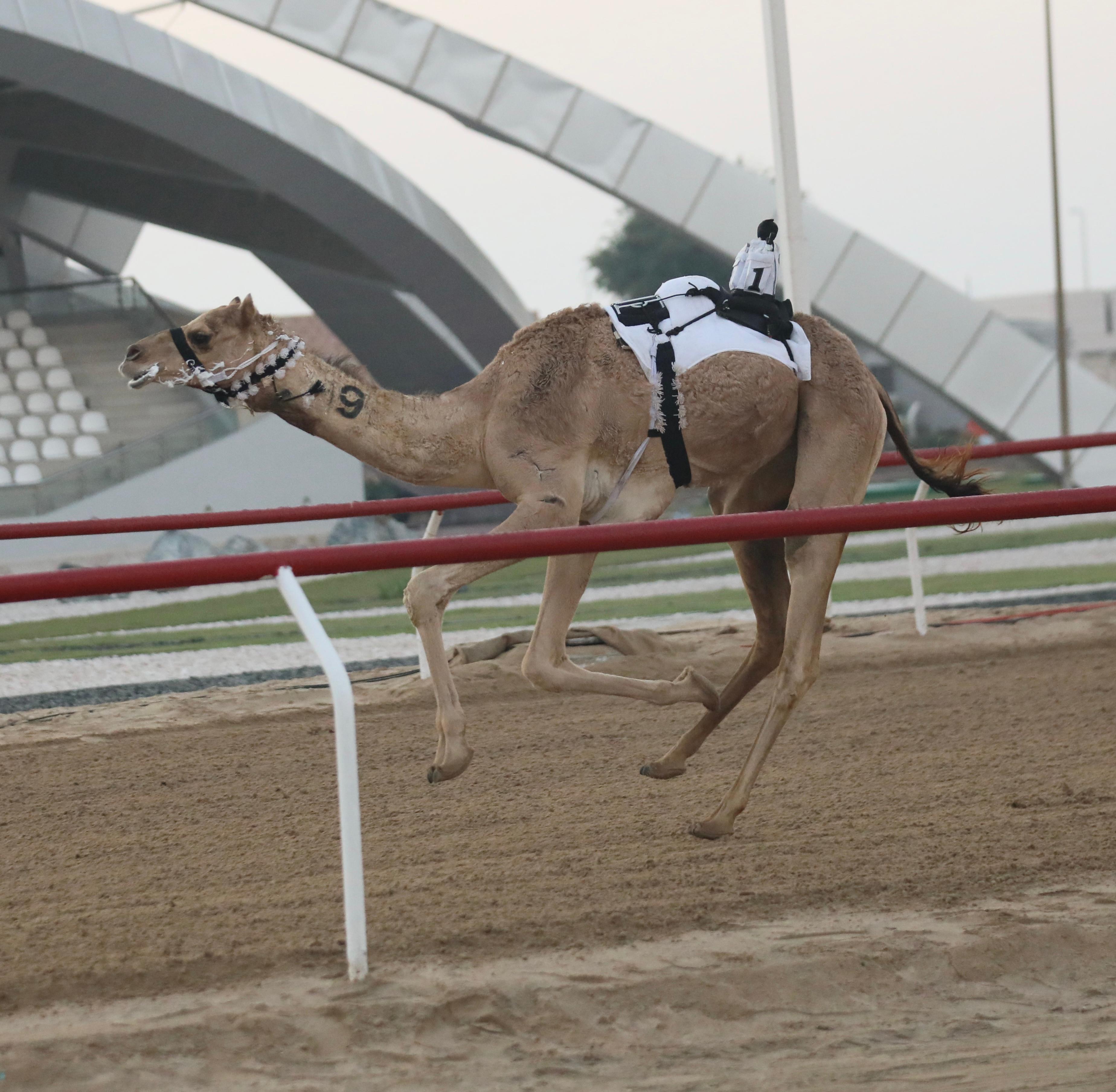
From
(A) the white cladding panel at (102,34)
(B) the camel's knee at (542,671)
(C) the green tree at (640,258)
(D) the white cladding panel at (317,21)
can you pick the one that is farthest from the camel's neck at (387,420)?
(C) the green tree at (640,258)

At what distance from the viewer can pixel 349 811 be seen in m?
3.08

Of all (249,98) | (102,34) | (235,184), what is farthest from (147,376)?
(235,184)

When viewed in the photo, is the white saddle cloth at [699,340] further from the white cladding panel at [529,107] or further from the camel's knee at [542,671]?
the white cladding panel at [529,107]

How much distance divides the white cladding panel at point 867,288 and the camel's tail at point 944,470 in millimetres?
18167

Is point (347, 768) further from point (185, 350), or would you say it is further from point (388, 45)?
point (388, 45)

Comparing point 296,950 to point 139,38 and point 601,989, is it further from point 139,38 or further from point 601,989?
point 139,38

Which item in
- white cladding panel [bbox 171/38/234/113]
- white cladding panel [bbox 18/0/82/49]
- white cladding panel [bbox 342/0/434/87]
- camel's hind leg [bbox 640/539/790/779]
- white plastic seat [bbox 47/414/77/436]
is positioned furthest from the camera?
white plastic seat [bbox 47/414/77/436]

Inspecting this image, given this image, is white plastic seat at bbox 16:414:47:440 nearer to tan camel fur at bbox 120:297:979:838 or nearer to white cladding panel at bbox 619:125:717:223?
white cladding panel at bbox 619:125:717:223

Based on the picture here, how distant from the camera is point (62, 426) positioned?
75.3 feet

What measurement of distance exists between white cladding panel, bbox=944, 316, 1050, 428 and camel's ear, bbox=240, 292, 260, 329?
21.0 m

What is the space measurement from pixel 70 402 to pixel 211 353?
2046cm

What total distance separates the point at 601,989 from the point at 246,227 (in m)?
25.8

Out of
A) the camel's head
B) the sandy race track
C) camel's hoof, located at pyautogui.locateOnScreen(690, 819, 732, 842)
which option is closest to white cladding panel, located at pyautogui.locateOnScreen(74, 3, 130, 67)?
the sandy race track

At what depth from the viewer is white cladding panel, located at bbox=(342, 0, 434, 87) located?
21984 millimetres
